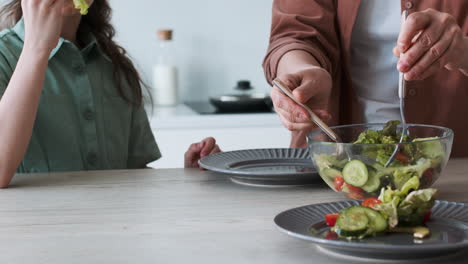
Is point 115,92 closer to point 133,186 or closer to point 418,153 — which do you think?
point 133,186

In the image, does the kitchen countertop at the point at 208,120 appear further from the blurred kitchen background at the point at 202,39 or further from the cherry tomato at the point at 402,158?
the cherry tomato at the point at 402,158

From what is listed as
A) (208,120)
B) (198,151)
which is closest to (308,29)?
(198,151)

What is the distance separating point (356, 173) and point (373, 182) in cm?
3

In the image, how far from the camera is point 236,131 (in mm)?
2936

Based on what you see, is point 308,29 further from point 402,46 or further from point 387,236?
point 387,236

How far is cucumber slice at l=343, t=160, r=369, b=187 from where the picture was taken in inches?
39.0

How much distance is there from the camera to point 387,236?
2.72ft

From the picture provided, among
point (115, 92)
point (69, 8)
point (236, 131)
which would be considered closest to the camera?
point (69, 8)

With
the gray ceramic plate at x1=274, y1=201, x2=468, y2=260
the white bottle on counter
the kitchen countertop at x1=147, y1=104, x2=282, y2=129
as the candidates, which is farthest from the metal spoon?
the white bottle on counter

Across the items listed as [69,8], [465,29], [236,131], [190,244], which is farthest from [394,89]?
[236,131]

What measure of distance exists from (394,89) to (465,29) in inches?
8.8

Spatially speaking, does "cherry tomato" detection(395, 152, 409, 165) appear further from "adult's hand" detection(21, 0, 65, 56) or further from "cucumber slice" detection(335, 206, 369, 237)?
"adult's hand" detection(21, 0, 65, 56)

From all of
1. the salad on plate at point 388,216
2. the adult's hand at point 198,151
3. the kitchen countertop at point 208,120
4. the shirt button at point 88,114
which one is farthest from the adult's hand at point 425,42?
the kitchen countertop at point 208,120

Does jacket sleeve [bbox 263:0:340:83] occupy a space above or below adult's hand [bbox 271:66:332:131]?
above
